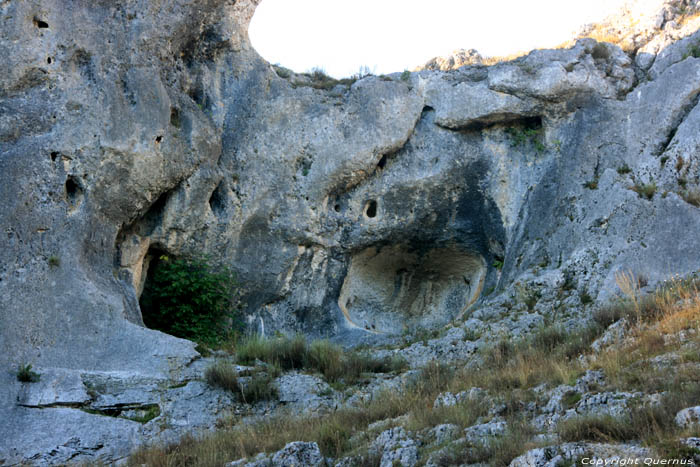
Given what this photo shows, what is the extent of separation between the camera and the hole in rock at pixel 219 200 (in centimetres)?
1278

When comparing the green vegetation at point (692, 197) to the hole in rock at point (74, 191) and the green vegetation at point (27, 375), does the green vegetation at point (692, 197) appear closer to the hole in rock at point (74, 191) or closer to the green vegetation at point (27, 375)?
the hole in rock at point (74, 191)

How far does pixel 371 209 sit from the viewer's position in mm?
13945

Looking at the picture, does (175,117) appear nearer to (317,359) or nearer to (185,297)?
(185,297)

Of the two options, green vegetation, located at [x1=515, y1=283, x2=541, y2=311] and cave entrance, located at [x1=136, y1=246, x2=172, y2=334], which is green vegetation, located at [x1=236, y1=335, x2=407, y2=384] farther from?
green vegetation, located at [x1=515, y1=283, x2=541, y2=311]

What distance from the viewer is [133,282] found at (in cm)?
1149

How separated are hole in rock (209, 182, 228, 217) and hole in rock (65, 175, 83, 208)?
8.96 ft

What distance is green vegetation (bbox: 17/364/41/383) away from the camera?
8812 millimetres

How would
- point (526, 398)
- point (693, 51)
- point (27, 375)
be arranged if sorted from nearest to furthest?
point (526, 398) → point (27, 375) → point (693, 51)

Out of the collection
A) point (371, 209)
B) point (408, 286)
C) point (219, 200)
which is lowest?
point (408, 286)

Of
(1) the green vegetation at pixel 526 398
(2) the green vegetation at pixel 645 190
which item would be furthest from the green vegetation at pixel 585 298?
(2) the green vegetation at pixel 645 190

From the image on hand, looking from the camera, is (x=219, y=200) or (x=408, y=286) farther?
(x=408, y=286)

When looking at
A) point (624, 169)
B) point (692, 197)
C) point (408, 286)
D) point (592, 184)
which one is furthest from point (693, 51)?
point (408, 286)

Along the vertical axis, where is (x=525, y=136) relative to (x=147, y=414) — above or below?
above

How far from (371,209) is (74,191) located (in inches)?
227
